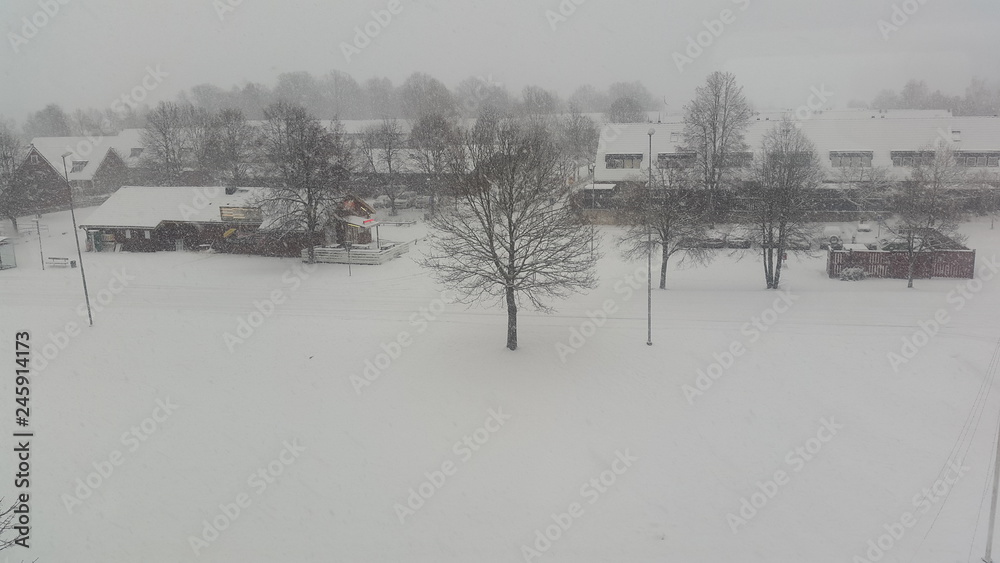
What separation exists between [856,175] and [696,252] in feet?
74.2

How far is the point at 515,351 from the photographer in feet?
66.7

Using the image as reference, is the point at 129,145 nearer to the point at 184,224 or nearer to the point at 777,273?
the point at 184,224

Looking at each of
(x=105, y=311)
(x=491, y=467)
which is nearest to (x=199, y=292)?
(x=105, y=311)

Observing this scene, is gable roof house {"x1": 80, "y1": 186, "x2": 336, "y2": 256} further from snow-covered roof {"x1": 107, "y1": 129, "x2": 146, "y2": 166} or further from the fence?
snow-covered roof {"x1": 107, "y1": 129, "x2": 146, "y2": 166}

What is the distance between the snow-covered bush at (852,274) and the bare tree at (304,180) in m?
25.0

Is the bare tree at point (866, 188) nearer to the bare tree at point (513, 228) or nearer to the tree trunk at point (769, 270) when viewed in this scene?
the tree trunk at point (769, 270)

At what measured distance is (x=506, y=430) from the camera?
16453 millimetres

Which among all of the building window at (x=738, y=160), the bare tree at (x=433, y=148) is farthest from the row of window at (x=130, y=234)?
the building window at (x=738, y=160)

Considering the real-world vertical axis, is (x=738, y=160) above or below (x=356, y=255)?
above

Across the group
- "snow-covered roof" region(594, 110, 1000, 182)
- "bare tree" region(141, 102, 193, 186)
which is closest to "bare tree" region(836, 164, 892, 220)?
"snow-covered roof" region(594, 110, 1000, 182)

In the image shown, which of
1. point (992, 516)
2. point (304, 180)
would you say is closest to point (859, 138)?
point (304, 180)

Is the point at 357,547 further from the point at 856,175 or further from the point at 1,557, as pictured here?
the point at 856,175

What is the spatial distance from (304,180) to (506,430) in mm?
21575

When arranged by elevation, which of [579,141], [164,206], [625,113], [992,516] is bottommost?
[992,516]
